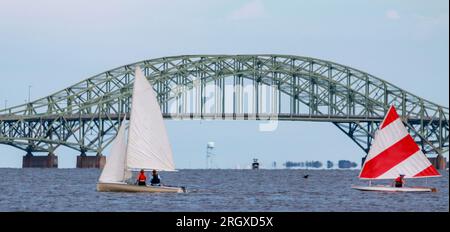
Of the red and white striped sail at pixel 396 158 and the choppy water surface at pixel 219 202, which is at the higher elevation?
the red and white striped sail at pixel 396 158

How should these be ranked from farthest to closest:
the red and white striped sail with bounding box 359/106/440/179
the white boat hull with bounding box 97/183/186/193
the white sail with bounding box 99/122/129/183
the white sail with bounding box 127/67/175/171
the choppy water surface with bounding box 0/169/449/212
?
the red and white striped sail with bounding box 359/106/440/179
the white sail with bounding box 99/122/129/183
the white sail with bounding box 127/67/175/171
the white boat hull with bounding box 97/183/186/193
the choppy water surface with bounding box 0/169/449/212

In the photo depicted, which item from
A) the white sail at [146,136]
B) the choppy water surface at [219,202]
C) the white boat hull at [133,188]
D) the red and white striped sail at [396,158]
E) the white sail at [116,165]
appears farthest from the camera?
the red and white striped sail at [396,158]

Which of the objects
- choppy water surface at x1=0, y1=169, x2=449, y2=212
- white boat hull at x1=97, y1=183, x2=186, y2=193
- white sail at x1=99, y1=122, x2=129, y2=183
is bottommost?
choppy water surface at x1=0, y1=169, x2=449, y2=212

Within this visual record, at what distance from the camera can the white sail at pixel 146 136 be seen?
78.2 m

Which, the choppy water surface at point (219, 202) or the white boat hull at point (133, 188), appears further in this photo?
the white boat hull at point (133, 188)

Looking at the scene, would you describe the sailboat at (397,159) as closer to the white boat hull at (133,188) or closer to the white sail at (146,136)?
the white boat hull at (133,188)

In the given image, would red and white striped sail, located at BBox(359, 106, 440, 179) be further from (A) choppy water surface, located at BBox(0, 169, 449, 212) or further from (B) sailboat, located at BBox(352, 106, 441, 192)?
(A) choppy water surface, located at BBox(0, 169, 449, 212)

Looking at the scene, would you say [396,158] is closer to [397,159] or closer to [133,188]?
[397,159]

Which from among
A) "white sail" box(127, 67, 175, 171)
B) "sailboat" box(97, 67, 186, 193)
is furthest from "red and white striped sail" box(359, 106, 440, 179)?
"white sail" box(127, 67, 175, 171)

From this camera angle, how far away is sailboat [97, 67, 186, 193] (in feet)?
257

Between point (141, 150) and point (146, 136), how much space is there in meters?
0.98

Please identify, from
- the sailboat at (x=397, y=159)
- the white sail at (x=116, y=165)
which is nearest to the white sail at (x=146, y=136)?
the white sail at (x=116, y=165)
